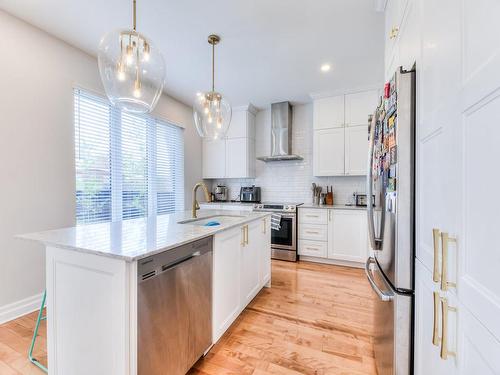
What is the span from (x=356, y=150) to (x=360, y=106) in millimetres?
690

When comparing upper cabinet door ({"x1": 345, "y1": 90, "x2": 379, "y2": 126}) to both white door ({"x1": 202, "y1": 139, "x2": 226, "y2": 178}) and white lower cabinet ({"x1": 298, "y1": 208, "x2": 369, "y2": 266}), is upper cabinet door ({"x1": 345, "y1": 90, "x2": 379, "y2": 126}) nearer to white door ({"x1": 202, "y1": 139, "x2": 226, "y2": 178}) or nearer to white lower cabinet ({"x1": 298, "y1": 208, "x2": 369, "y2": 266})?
white lower cabinet ({"x1": 298, "y1": 208, "x2": 369, "y2": 266})

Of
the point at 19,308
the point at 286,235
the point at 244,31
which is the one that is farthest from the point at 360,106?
the point at 19,308

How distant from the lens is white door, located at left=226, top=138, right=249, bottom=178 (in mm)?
4461

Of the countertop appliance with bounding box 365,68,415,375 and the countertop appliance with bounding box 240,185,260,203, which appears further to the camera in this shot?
the countertop appliance with bounding box 240,185,260,203

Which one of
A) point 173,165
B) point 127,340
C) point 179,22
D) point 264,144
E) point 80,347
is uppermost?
point 179,22

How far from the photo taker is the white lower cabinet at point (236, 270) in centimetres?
170

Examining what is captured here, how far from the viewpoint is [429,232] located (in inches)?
34.9

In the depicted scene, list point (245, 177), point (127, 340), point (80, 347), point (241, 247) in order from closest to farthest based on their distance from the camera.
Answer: point (127, 340) → point (80, 347) → point (241, 247) → point (245, 177)

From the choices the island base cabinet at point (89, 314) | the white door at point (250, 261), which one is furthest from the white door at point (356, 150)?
the island base cabinet at point (89, 314)

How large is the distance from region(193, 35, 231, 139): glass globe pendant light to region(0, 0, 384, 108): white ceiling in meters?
0.29

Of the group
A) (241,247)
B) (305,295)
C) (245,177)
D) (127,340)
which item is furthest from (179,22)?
(305,295)

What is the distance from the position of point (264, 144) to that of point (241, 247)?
3083 millimetres

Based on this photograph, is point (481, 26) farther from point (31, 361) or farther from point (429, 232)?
point (31, 361)

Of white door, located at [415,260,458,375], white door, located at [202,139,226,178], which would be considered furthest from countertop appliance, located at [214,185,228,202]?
white door, located at [415,260,458,375]
